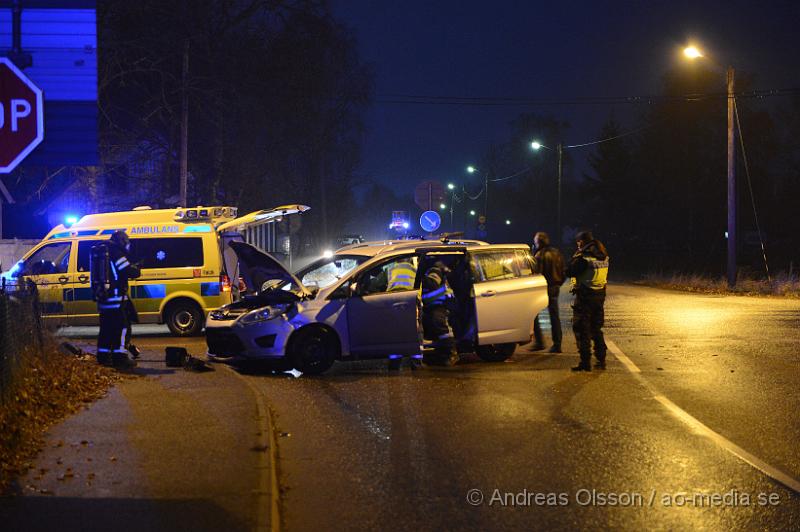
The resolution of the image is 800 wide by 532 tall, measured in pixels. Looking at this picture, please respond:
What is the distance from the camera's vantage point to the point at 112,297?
12336 mm

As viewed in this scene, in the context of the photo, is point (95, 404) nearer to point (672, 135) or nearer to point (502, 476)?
point (502, 476)

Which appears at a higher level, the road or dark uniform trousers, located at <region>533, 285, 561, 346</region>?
dark uniform trousers, located at <region>533, 285, 561, 346</region>

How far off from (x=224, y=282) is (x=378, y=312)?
19.0 ft

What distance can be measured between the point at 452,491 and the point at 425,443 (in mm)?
1578

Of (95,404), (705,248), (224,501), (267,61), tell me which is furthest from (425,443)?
(705,248)

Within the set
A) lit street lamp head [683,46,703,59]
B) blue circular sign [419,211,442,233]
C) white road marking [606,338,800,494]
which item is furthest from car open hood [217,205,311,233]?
lit street lamp head [683,46,703,59]

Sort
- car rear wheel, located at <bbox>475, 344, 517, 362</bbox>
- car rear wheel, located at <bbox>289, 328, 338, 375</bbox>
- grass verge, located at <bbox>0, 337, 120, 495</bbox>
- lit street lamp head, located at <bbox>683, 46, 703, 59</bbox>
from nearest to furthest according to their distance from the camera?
grass verge, located at <bbox>0, 337, 120, 495</bbox> < car rear wheel, located at <bbox>289, 328, 338, 375</bbox> < car rear wheel, located at <bbox>475, 344, 517, 362</bbox> < lit street lamp head, located at <bbox>683, 46, 703, 59</bbox>

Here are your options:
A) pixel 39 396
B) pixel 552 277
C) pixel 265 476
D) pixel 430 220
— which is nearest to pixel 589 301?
pixel 552 277

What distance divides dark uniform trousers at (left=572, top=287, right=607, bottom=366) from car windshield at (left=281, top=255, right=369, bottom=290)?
3.54 m

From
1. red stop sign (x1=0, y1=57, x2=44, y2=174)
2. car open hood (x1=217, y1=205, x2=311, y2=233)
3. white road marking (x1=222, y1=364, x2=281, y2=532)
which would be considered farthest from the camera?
car open hood (x1=217, y1=205, x2=311, y2=233)

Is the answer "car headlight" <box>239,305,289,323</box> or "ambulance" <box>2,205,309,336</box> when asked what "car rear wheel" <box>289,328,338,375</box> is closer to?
"car headlight" <box>239,305,289,323</box>

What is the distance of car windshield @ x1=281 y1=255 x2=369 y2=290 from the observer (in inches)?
568

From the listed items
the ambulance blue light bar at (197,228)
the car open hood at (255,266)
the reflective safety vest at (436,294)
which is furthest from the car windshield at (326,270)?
the ambulance blue light bar at (197,228)

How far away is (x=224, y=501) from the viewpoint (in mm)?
5988
